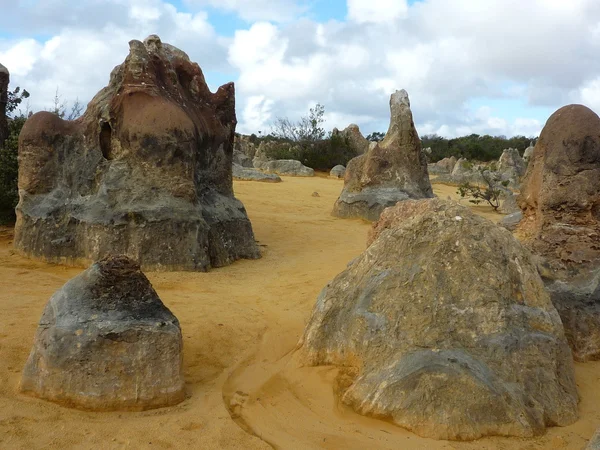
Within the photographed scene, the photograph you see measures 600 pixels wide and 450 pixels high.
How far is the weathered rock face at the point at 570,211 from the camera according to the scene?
4680 millimetres

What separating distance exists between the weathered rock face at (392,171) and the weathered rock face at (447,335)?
312 inches

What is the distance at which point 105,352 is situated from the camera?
3.29m

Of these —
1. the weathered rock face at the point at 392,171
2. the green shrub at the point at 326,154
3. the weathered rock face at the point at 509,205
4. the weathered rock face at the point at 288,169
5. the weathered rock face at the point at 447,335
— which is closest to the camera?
the weathered rock face at the point at 447,335

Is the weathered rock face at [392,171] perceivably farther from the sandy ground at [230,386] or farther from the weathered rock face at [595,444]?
the weathered rock face at [595,444]

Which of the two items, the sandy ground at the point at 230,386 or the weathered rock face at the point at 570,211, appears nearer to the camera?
the sandy ground at the point at 230,386

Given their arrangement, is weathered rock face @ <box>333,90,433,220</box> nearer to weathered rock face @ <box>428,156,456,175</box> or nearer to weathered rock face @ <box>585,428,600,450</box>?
weathered rock face @ <box>585,428,600,450</box>

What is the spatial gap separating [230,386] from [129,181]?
3748 mm

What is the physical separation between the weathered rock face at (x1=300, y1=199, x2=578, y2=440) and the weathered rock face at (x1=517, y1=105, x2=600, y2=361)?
1.06m

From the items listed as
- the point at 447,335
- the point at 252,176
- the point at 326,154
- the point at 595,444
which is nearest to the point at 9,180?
the point at 447,335

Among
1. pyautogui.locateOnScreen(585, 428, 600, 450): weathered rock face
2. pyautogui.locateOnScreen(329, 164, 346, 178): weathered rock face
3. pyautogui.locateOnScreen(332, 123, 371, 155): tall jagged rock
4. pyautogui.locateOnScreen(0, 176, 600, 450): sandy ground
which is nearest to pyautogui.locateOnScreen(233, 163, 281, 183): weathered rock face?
pyautogui.locateOnScreen(329, 164, 346, 178): weathered rock face

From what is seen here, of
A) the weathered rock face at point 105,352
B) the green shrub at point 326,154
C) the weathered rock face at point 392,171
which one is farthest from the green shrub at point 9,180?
the green shrub at point 326,154

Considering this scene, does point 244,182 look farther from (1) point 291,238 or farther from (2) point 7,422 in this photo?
(2) point 7,422

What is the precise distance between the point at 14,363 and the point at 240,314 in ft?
6.43

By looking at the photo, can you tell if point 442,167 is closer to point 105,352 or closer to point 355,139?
point 355,139
